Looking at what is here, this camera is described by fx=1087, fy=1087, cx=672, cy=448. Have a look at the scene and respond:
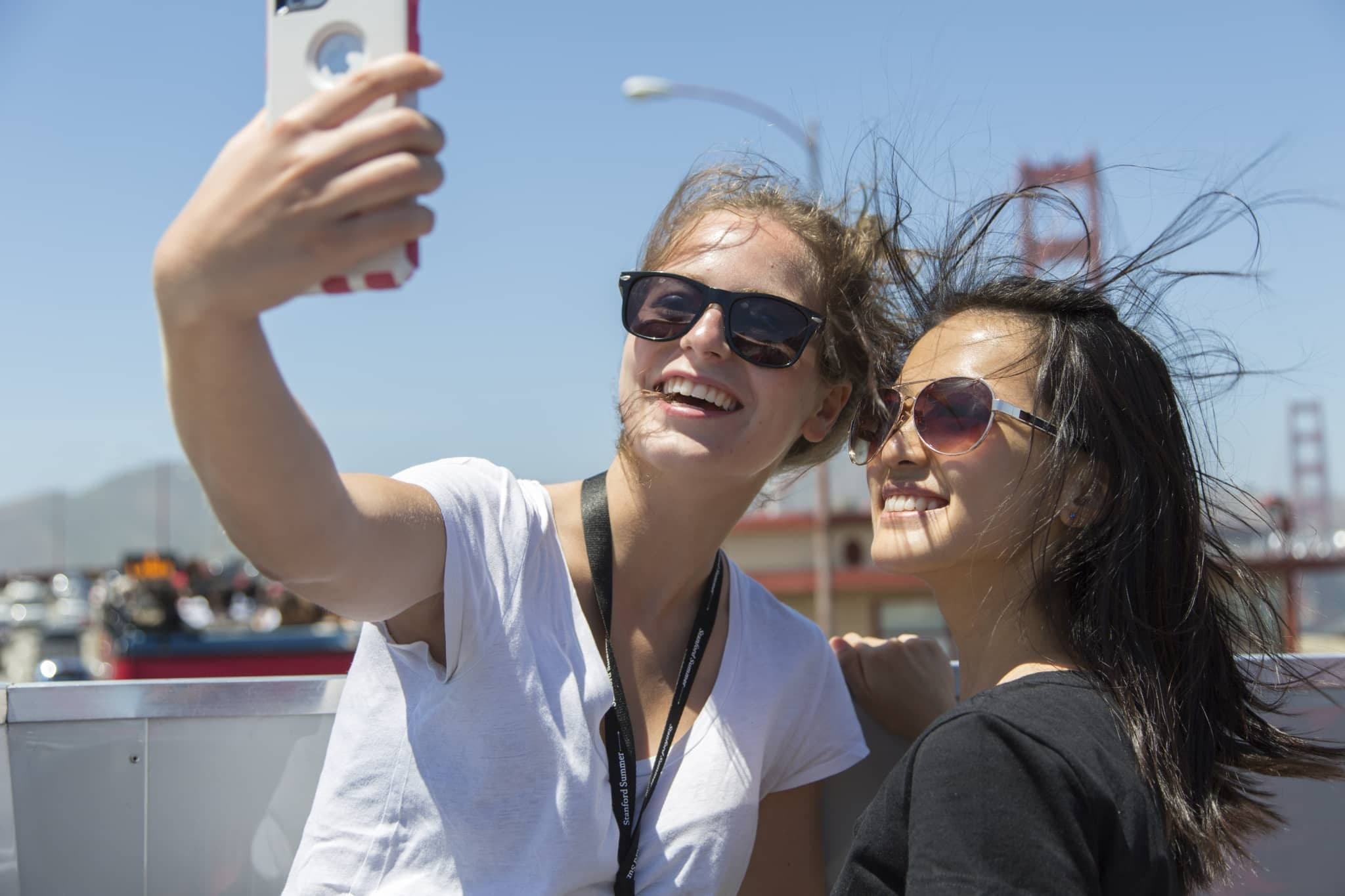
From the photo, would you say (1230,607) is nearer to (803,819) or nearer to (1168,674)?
(1168,674)

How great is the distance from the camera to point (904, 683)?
105 inches

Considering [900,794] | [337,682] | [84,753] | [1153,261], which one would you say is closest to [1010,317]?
[1153,261]

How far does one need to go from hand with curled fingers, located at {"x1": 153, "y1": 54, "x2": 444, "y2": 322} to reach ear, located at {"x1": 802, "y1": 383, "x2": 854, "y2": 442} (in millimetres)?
1733

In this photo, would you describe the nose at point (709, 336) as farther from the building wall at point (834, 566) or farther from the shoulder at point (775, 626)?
the building wall at point (834, 566)

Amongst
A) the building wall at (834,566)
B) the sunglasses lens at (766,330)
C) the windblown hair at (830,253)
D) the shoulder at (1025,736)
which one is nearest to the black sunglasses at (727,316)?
the sunglasses lens at (766,330)

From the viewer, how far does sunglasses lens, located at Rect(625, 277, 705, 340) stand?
236 centimetres

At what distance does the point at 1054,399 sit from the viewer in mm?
1967

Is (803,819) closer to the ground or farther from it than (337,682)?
closer to the ground

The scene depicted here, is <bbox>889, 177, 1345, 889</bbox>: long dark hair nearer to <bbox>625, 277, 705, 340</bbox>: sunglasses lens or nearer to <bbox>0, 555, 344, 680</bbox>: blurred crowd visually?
<bbox>625, 277, 705, 340</bbox>: sunglasses lens

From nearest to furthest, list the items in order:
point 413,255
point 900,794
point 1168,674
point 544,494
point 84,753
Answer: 1. point 413,255
2. point 900,794
3. point 1168,674
4. point 544,494
5. point 84,753

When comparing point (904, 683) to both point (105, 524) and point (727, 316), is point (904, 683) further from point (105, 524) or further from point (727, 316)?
point (105, 524)

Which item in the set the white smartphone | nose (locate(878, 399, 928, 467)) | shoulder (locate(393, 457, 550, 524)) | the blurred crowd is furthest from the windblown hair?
the blurred crowd

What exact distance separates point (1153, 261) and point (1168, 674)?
859 millimetres

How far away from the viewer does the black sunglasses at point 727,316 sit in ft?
7.72
